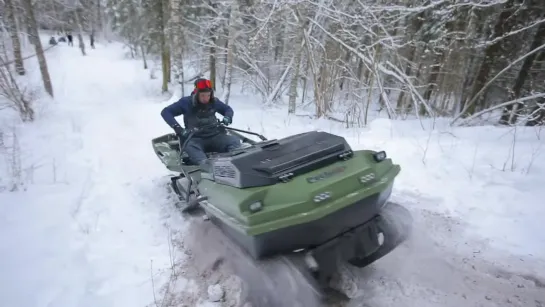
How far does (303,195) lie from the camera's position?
2.21 meters

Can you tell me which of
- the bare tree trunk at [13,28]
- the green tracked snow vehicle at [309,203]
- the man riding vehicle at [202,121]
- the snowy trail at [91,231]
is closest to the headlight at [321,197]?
the green tracked snow vehicle at [309,203]

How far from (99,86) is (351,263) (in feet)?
58.2

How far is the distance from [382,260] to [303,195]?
135 centimetres

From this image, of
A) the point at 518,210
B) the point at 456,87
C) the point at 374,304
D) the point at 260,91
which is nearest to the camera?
the point at 374,304

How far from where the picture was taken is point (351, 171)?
243 centimetres

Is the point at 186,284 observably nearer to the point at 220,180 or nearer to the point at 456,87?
the point at 220,180

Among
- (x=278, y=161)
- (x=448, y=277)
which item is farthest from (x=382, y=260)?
(x=278, y=161)

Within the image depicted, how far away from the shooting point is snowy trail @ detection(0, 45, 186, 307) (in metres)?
2.88

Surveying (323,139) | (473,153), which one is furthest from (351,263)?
(473,153)

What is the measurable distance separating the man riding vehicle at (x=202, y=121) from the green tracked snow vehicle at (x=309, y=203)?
1694 mm

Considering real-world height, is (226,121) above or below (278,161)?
below

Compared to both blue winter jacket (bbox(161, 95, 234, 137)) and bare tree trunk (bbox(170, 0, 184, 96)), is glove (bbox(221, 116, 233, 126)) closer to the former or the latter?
blue winter jacket (bbox(161, 95, 234, 137))

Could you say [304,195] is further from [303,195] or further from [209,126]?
[209,126]

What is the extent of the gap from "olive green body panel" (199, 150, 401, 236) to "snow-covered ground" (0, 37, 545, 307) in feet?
3.04
